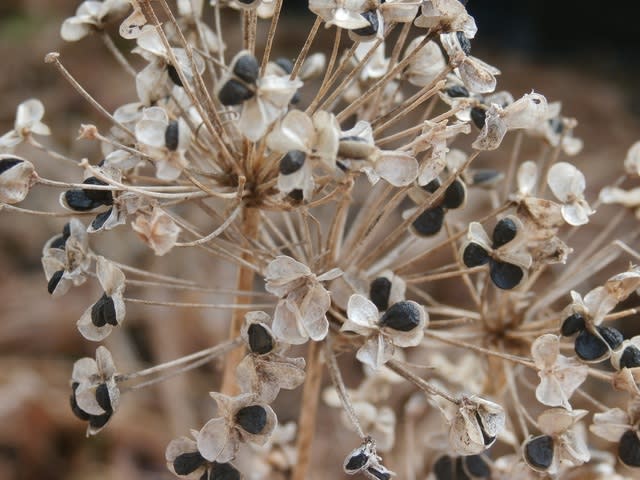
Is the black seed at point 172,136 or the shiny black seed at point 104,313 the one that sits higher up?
the black seed at point 172,136

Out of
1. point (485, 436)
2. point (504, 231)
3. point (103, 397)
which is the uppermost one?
point (504, 231)

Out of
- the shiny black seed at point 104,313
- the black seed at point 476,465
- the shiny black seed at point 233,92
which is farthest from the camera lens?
the black seed at point 476,465

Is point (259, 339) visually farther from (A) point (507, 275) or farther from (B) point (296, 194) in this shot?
(A) point (507, 275)

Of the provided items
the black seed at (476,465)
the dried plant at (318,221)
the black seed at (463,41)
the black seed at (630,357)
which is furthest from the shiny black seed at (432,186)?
the black seed at (476,465)

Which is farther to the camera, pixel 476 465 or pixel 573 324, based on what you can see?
pixel 476 465

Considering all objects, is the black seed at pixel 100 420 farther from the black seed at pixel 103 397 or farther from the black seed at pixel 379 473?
the black seed at pixel 379 473

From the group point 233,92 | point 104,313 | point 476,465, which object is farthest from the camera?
point 476,465

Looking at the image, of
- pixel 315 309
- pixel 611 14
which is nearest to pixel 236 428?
pixel 315 309

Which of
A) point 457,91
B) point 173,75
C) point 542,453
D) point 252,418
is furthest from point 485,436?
point 173,75
